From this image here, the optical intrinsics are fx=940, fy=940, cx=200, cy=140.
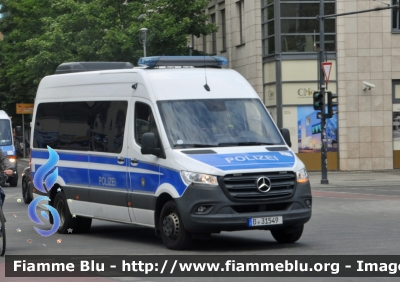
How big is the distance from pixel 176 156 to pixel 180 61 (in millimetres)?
2107

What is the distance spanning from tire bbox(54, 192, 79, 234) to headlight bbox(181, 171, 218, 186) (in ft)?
12.6

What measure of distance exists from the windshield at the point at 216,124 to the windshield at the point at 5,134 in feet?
72.2

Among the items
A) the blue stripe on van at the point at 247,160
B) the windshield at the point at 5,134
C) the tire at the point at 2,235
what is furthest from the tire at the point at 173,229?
the windshield at the point at 5,134

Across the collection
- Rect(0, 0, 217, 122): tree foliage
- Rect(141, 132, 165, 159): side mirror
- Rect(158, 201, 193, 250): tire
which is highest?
Rect(0, 0, 217, 122): tree foliage

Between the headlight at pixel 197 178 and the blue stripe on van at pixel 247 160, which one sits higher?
the blue stripe on van at pixel 247 160

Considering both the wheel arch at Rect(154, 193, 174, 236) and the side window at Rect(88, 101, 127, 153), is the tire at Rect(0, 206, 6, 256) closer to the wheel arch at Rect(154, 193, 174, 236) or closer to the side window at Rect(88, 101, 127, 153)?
the wheel arch at Rect(154, 193, 174, 236)

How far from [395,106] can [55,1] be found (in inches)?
655

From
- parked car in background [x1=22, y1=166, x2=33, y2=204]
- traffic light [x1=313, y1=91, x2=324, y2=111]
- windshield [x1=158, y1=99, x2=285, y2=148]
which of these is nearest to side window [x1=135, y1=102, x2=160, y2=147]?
windshield [x1=158, y1=99, x2=285, y2=148]

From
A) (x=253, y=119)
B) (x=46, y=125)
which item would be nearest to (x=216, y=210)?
(x=253, y=119)

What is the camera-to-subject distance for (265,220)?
477 inches

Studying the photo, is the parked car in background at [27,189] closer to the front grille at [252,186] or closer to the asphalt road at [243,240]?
the asphalt road at [243,240]

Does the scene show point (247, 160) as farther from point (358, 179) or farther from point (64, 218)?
point (358, 179)

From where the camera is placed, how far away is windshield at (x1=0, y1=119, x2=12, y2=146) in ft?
112

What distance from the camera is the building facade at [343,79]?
3794 cm
